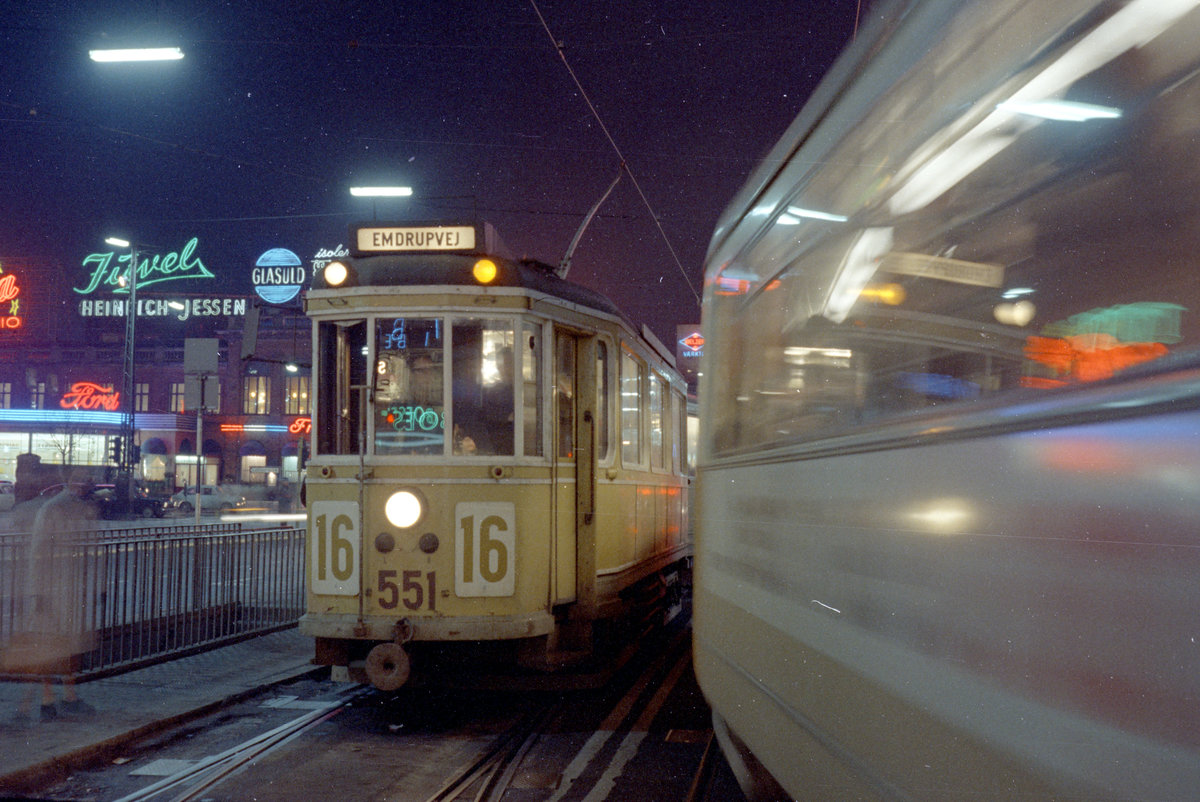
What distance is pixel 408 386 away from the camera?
276 inches

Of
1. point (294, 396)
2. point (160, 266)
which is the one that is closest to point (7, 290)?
point (160, 266)

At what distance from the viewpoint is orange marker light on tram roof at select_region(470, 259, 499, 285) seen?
702 cm

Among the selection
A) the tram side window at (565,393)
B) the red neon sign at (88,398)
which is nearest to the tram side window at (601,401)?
the tram side window at (565,393)

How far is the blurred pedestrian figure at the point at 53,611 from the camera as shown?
23.6 feet

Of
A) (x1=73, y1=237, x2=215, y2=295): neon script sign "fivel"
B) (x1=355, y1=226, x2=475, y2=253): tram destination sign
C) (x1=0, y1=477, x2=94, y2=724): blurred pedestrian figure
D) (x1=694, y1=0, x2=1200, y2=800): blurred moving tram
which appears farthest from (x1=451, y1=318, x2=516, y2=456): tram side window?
(x1=73, y1=237, x2=215, y2=295): neon script sign "fivel"

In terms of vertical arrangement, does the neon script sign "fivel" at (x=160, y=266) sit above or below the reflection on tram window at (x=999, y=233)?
above

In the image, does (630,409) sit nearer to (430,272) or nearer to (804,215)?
(430,272)

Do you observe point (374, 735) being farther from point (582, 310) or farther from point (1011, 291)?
point (1011, 291)

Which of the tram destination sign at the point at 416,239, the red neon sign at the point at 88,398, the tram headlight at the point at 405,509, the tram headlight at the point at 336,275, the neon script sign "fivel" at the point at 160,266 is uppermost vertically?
the neon script sign "fivel" at the point at 160,266

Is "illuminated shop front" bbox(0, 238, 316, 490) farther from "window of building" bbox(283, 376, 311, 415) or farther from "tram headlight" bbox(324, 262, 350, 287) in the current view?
"tram headlight" bbox(324, 262, 350, 287)

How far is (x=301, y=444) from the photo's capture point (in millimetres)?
8086

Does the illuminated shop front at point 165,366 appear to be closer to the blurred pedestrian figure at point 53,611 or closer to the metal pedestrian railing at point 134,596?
the metal pedestrian railing at point 134,596

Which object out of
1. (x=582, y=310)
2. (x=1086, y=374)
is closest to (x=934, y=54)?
(x=1086, y=374)

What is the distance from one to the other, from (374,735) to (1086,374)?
5.97 m
